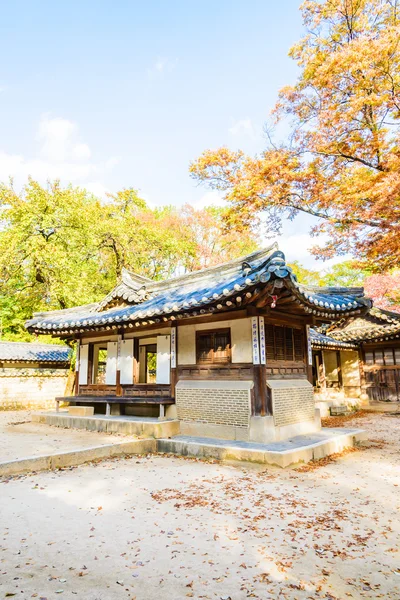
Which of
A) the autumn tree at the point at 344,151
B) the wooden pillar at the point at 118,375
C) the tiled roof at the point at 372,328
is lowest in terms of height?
the wooden pillar at the point at 118,375

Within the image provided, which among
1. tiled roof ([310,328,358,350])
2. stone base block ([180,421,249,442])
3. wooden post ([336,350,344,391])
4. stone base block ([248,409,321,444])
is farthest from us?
wooden post ([336,350,344,391])

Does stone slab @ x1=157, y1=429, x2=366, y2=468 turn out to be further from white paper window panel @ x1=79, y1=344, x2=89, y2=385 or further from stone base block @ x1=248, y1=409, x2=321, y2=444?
white paper window panel @ x1=79, y1=344, x2=89, y2=385

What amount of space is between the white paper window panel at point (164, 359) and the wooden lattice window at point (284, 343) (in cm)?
325

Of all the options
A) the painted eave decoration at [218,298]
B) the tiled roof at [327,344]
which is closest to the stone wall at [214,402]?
the painted eave decoration at [218,298]

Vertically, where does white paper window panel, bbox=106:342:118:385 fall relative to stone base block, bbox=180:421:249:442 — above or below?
above

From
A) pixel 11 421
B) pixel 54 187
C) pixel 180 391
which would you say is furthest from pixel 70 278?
pixel 180 391

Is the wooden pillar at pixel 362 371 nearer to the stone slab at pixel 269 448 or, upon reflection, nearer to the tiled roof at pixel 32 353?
the stone slab at pixel 269 448

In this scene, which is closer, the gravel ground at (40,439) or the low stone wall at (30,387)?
the gravel ground at (40,439)

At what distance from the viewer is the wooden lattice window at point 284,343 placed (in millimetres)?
10133

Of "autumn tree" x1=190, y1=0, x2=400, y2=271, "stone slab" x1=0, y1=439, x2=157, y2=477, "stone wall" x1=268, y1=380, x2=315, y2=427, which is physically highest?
"autumn tree" x1=190, y1=0, x2=400, y2=271

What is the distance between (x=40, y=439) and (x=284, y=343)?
7288mm

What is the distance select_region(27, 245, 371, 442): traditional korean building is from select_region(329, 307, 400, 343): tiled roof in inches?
395

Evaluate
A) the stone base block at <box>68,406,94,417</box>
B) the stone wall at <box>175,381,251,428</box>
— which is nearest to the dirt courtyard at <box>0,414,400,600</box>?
the stone wall at <box>175,381,251,428</box>

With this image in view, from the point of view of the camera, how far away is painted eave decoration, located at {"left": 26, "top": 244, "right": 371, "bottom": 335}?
8.21 metres
